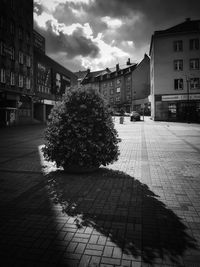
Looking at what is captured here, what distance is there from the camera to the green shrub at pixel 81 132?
246 inches

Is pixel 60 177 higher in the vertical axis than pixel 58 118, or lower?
lower

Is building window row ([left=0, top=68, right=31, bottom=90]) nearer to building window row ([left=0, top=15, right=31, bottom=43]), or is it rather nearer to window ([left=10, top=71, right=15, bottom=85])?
window ([left=10, top=71, right=15, bottom=85])

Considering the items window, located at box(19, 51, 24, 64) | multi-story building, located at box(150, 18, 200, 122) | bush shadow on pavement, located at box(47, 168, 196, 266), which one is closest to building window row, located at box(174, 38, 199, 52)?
multi-story building, located at box(150, 18, 200, 122)

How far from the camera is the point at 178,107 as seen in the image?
36.8 m

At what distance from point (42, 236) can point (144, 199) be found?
225 cm

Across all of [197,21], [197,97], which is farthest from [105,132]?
[197,21]

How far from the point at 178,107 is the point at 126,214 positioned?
35488 millimetres

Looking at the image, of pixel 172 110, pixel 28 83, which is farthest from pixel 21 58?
pixel 172 110

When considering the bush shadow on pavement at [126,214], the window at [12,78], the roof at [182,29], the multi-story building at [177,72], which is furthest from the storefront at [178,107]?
the bush shadow on pavement at [126,214]

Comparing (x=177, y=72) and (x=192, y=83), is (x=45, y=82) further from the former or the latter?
(x=192, y=83)

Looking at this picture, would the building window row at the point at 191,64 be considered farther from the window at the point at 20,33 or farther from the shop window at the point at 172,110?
the window at the point at 20,33

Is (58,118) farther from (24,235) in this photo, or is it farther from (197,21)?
(197,21)

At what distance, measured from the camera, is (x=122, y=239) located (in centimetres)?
320

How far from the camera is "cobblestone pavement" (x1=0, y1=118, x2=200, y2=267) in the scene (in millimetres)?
2824
